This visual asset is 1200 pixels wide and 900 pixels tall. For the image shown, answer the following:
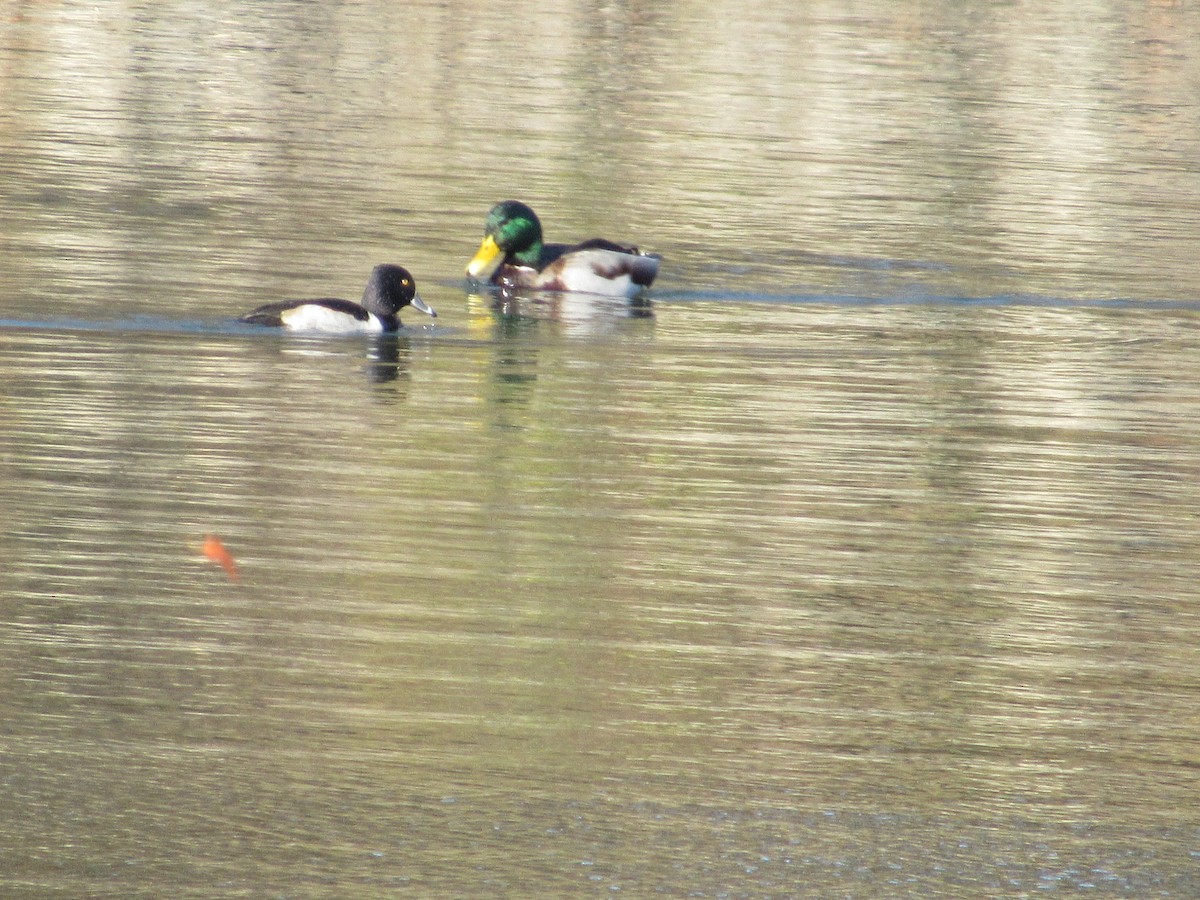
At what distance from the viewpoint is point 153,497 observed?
10477 mm

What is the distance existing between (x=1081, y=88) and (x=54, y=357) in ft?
90.0

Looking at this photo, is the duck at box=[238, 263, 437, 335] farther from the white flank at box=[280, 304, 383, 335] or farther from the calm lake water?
the calm lake water

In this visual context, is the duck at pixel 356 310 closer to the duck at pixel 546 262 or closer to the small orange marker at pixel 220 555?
the duck at pixel 546 262

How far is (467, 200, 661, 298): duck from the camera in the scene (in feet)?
59.8

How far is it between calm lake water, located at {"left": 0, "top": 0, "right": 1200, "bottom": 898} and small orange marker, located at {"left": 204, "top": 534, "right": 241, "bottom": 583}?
5 cm

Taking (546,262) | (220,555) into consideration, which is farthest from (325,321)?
(220,555)

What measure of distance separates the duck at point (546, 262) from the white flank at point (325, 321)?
2.89 metres

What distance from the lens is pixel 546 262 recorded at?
18938 mm

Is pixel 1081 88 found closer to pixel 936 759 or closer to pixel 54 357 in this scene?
pixel 54 357

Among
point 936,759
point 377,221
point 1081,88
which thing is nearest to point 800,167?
point 377,221

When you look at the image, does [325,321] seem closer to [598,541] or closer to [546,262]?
[546,262]

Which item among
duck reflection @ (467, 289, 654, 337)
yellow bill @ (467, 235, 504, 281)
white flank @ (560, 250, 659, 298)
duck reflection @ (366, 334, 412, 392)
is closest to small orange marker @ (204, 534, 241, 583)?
duck reflection @ (366, 334, 412, 392)

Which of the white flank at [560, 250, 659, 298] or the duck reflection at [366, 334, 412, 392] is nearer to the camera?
the duck reflection at [366, 334, 412, 392]

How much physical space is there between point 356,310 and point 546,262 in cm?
343
